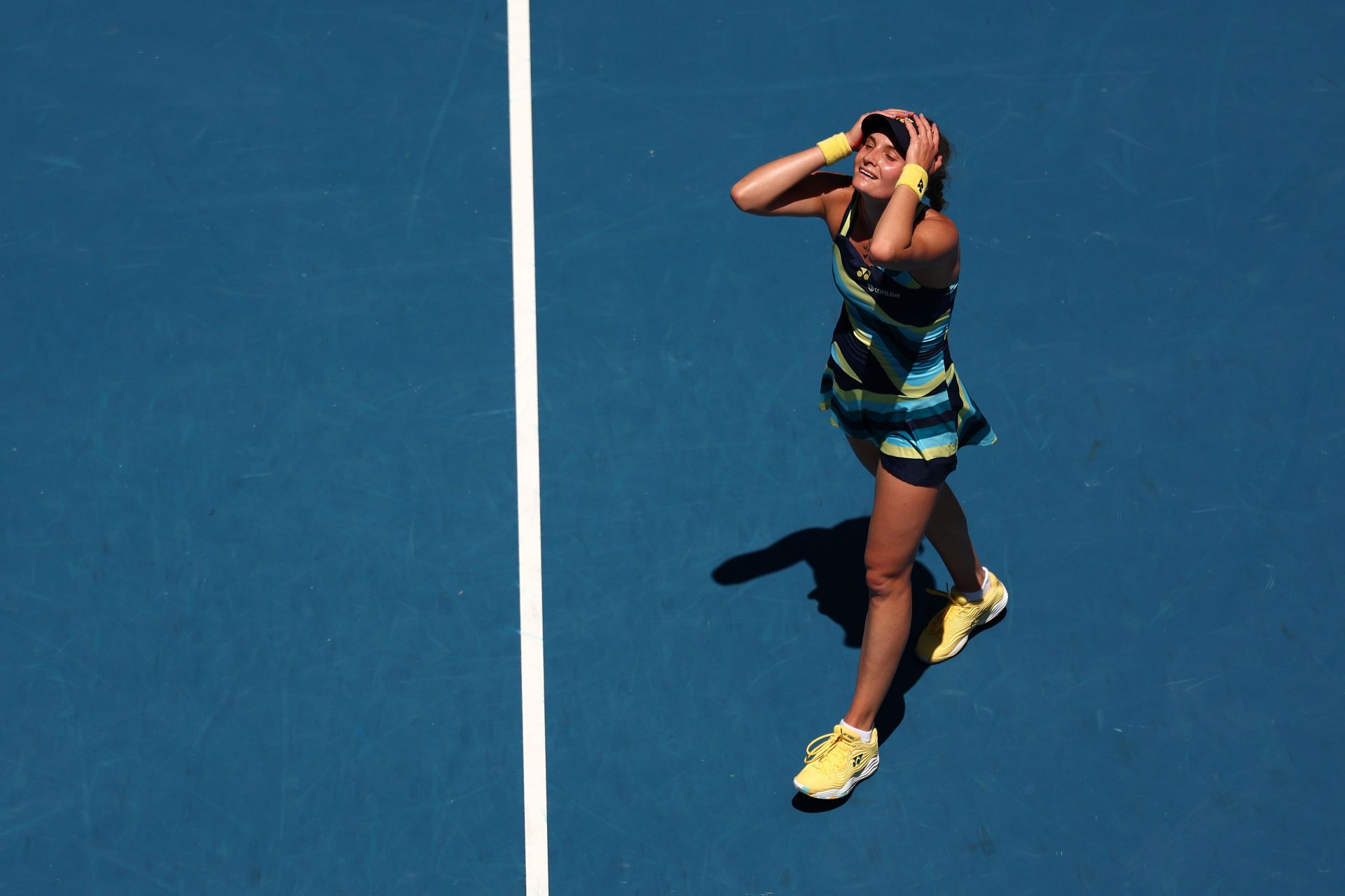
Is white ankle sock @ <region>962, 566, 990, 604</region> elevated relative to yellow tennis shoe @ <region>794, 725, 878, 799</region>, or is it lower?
elevated

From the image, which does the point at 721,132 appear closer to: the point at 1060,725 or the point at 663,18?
the point at 663,18

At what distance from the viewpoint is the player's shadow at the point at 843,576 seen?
521 cm

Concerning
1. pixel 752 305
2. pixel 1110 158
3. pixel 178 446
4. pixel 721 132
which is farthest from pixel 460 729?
pixel 1110 158

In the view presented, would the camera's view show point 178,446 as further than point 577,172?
No

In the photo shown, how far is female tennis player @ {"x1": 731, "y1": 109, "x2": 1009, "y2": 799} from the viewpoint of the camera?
390 centimetres

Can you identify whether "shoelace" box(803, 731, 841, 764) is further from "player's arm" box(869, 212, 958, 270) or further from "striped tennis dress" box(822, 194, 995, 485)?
"player's arm" box(869, 212, 958, 270)

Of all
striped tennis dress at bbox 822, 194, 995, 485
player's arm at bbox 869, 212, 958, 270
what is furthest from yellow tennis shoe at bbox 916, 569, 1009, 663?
player's arm at bbox 869, 212, 958, 270

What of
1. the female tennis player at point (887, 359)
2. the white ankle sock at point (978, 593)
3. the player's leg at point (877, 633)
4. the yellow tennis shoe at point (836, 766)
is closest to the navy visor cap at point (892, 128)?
the female tennis player at point (887, 359)

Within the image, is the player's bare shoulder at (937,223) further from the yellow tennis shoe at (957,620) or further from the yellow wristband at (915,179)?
the yellow tennis shoe at (957,620)

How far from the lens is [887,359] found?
4195 mm

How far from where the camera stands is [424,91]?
19.5 ft

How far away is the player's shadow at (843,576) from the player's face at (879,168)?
185cm

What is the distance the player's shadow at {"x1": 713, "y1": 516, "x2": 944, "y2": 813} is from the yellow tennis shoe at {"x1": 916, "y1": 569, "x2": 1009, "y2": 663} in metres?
0.08

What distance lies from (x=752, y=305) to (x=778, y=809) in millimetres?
2217
